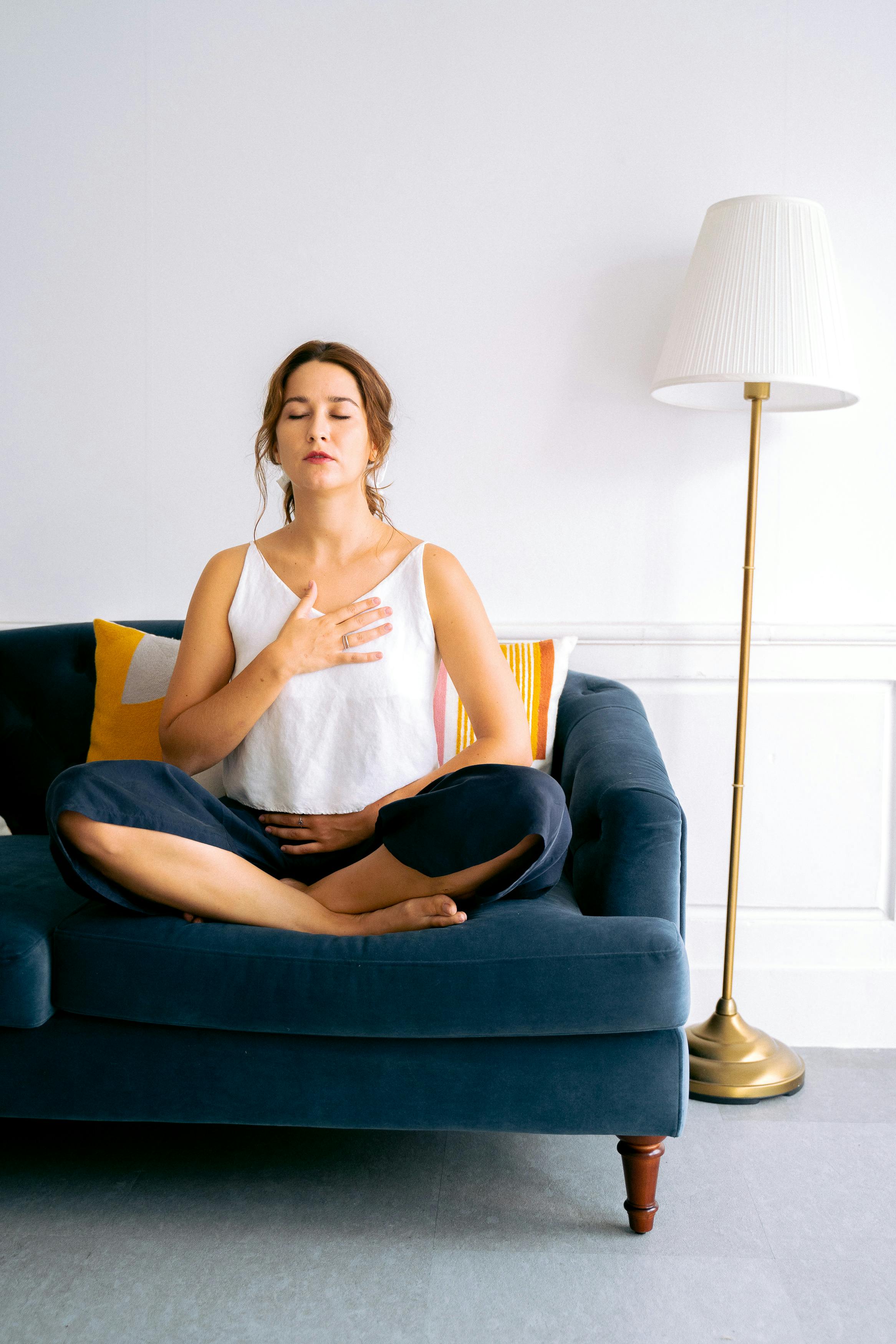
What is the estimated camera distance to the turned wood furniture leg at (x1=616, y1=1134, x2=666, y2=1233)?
5.17 feet

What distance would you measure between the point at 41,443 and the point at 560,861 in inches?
62.7

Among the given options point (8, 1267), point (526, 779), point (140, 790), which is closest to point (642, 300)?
point (526, 779)

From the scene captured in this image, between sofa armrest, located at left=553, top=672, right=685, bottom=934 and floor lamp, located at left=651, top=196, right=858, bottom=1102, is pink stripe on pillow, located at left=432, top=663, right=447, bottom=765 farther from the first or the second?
floor lamp, located at left=651, top=196, right=858, bottom=1102

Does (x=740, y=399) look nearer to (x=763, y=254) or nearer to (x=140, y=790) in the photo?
(x=763, y=254)

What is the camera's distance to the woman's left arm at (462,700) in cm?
180

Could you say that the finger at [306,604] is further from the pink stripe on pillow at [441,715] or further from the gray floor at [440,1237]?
the gray floor at [440,1237]

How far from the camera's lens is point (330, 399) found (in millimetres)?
1866

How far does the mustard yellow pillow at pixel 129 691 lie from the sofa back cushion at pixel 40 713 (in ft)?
0.25

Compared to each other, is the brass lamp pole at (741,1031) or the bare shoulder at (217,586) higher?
the bare shoulder at (217,586)

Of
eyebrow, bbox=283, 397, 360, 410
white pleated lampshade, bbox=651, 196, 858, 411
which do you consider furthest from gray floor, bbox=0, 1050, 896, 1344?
white pleated lampshade, bbox=651, 196, 858, 411

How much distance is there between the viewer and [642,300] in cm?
240

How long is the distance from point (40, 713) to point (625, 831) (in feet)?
4.30

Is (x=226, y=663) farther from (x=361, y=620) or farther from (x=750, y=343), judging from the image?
(x=750, y=343)

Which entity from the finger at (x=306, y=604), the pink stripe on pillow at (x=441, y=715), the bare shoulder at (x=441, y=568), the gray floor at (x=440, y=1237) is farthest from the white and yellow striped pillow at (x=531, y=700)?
the gray floor at (x=440, y=1237)
